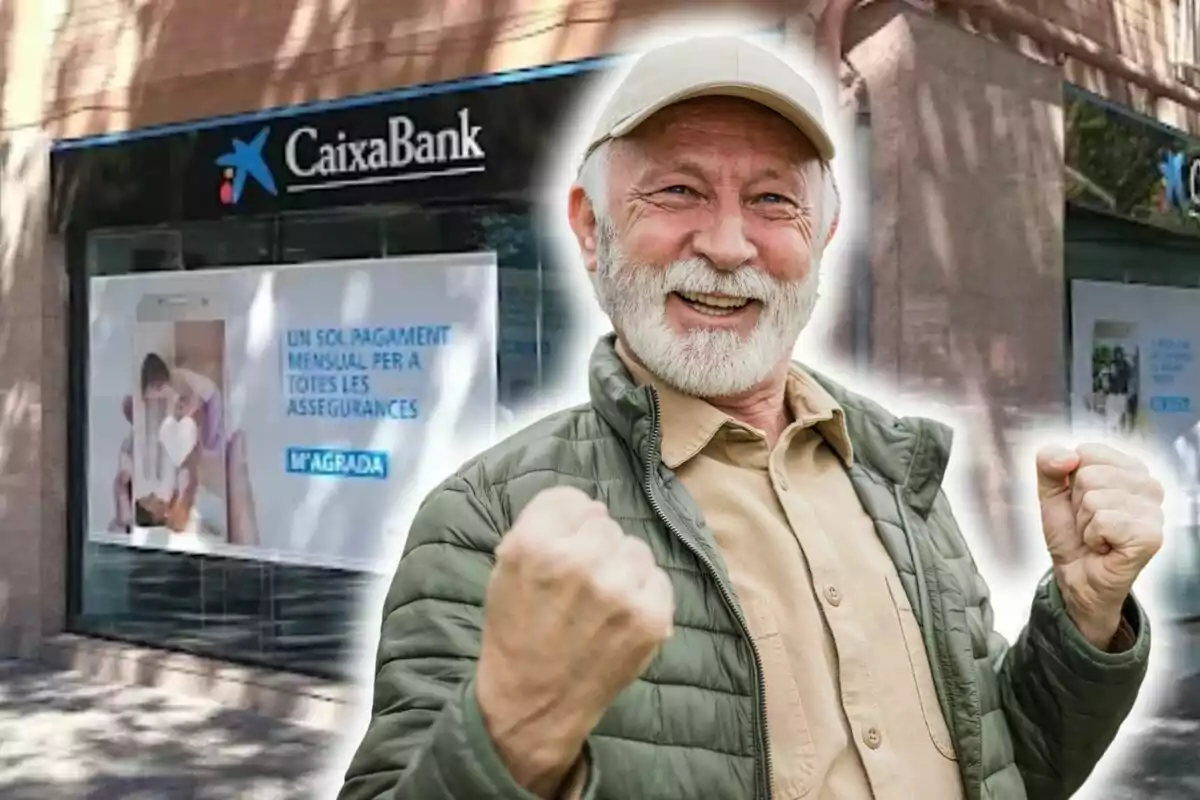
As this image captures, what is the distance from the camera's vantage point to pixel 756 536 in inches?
62.7

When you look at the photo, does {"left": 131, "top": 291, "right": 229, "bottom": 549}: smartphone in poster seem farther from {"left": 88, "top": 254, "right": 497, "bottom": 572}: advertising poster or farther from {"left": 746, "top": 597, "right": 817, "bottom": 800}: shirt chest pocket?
{"left": 746, "top": 597, "right": 817, "bottom": 800}: shirt chest pocket

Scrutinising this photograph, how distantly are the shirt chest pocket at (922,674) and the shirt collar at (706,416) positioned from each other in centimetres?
20

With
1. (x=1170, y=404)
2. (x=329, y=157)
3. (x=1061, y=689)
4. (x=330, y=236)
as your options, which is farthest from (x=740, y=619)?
(x=1170, y=404)

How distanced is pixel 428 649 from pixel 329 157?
177 inches

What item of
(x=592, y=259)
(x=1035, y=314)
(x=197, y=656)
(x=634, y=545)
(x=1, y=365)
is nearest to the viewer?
(x=634, y=545)

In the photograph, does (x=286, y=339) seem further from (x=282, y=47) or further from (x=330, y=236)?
(x=282, y=47)

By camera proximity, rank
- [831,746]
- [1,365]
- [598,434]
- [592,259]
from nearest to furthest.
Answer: [831,746], [598,434], [592,259], [1,365]

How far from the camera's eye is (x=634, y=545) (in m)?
Result: 1.15

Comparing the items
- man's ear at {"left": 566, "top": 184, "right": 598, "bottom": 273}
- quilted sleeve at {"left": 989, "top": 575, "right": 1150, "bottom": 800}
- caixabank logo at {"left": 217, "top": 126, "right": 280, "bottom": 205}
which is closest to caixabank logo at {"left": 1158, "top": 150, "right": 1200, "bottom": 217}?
caixabank logo at {"left": 217, "top": 126, "right": 280, "bottom": 205}

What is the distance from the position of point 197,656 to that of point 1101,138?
480 cm

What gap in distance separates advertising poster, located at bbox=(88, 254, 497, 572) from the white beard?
3381 mm

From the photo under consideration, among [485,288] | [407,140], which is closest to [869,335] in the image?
[485,288]

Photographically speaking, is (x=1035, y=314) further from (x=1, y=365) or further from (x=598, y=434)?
(x=1, y=365)

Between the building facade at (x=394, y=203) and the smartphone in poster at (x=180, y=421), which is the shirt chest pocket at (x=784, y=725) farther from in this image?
the smartphone in poster at (x=180, y=421)
